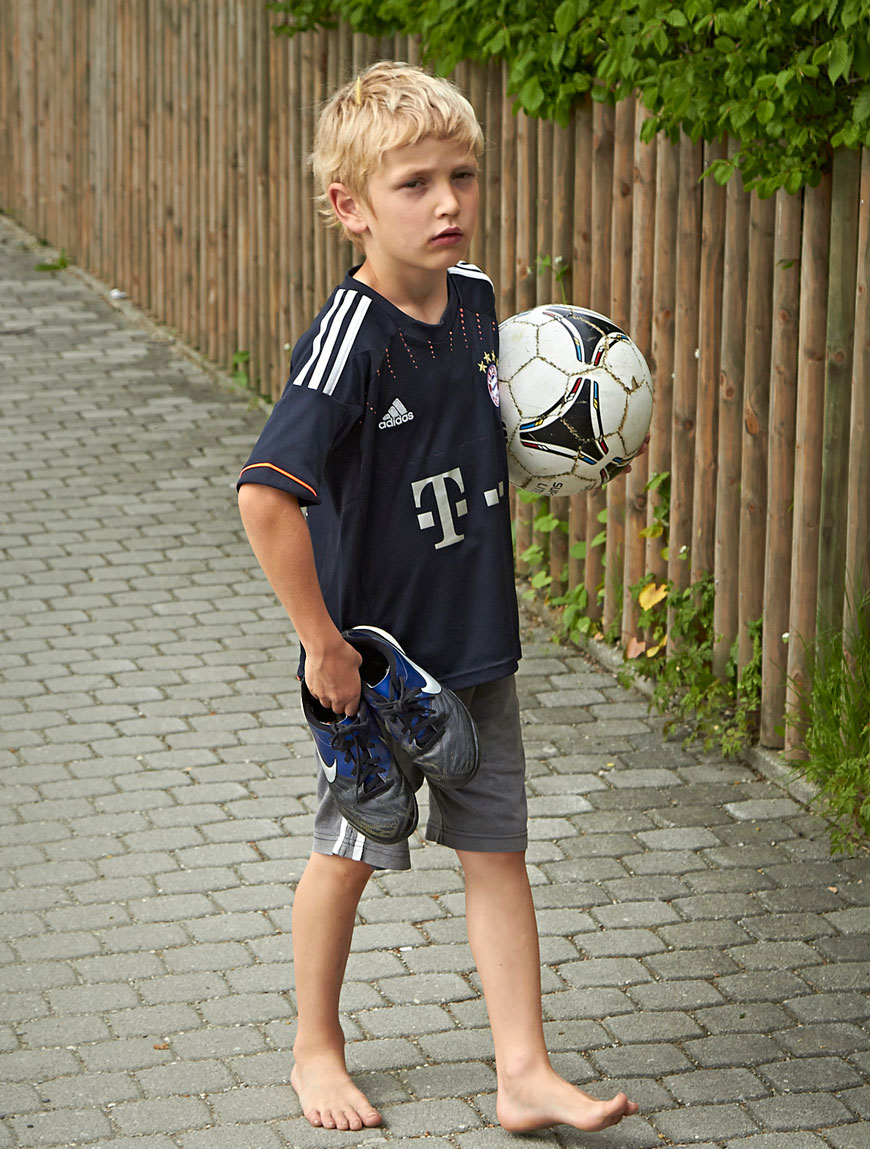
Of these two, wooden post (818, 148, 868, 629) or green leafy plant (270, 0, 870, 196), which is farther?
wooden post (818, 148, 868, 629)

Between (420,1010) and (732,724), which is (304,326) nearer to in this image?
(732,724)

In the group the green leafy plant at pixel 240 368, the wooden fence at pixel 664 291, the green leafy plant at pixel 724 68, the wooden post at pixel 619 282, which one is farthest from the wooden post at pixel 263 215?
the wooden post at pixel 619 282

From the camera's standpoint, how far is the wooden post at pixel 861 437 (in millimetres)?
4508

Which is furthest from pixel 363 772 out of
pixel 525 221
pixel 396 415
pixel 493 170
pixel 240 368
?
pixel 240 368

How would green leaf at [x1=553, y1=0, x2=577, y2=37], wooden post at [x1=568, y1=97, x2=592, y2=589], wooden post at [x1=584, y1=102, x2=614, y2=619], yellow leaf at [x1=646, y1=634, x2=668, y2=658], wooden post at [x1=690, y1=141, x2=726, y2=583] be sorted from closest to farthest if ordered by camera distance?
1. wooden post at [x1=690, y1=141, x2=726, y2=583]
2. green leaf at [x1=553, y1=0, x2=577, y2=37]
3. yellow leaf at [x1=646, y1=634, x2=668, y2=658]
4. wooden post at [x1=584, y1=102, x2=614, y2=619]
5. wooden post at [x1=568, y1=97, x2=592, y2=589]

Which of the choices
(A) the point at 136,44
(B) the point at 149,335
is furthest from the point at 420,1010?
(A) the point at 136,44

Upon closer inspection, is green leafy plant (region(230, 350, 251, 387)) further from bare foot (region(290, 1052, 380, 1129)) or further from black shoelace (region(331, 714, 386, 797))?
black shoelace (region(331, 714, 386, 797))

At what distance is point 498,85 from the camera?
6488 mm

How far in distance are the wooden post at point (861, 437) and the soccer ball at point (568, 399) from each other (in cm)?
113

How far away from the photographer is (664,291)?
550cm

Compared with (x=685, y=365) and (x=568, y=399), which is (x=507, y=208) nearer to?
(x=685, y=365)

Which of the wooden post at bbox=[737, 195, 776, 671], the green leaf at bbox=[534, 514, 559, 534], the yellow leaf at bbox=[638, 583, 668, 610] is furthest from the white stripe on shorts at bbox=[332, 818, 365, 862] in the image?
the green leaf at bbox=[534, 514, 559, 534]

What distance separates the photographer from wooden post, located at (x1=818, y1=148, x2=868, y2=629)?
4555mm

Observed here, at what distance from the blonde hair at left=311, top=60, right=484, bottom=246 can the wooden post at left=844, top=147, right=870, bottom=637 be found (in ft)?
5.75
